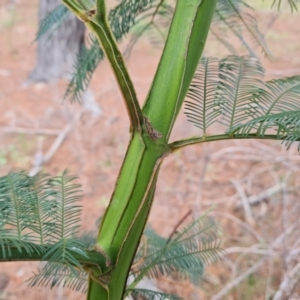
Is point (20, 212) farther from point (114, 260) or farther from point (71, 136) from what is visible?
point (71, 136)

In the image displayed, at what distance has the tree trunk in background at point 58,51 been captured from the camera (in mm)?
2363

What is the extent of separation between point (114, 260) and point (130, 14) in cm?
36

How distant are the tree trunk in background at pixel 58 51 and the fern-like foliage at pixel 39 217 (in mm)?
2055

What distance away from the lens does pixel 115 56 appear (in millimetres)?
328

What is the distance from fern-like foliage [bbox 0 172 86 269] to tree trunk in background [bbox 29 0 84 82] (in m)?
2.06

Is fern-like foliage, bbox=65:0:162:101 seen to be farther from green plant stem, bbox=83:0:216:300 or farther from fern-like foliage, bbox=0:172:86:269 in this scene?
fern-like foliage, bbox=0:172:86:269

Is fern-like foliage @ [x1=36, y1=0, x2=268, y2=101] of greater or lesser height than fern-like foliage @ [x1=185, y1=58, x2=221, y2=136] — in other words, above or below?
above

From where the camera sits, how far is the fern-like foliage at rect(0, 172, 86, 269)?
323 mm

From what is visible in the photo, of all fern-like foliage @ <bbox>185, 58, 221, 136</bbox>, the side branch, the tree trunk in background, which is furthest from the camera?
the tree trunk in background

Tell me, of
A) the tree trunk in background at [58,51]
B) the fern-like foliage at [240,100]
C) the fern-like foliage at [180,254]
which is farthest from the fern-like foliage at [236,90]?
the tree trunk in background at [58,51]

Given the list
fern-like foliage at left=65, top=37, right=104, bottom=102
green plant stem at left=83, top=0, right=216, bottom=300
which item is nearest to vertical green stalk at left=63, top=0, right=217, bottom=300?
green plant stem at left=83, top=0, right=216, bottom=300

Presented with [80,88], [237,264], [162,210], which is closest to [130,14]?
[80,88]

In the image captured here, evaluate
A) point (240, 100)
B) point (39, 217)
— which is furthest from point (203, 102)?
point (39, 217)

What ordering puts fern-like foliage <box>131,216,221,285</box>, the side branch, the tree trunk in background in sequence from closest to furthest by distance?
the side branch → fern-like foliage <box>131,216,221,285</box> → the tree trunk in background
